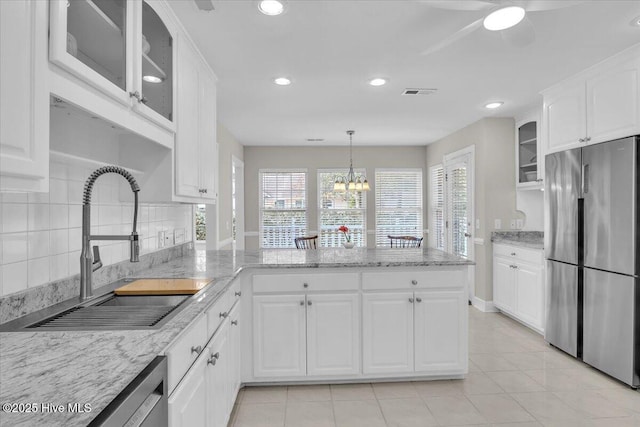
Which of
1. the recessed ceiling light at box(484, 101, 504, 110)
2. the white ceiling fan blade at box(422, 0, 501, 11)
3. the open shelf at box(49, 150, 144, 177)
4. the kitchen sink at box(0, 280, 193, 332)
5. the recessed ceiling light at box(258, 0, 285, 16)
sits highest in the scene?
the recessed ceiling light at box(484, 101, 504, 110)

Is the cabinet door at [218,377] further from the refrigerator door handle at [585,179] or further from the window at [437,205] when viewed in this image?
the window at [437,205]

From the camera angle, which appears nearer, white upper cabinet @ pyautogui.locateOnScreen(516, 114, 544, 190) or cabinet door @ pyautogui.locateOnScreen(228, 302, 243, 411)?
cabinet door @ pyautogui.locateOnScreen(228, 302, 243, 411)

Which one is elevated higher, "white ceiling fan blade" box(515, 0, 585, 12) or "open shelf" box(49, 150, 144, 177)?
"white ceiling fan blade" box(515, 0, 585, 12)

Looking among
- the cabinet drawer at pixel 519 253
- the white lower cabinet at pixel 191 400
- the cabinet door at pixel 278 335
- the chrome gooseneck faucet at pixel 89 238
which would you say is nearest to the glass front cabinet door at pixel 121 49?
the chrome gooseneck faucet at pixel 89 238

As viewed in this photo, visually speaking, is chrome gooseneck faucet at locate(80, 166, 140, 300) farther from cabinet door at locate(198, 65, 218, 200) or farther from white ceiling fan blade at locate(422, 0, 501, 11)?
white ceiling fan blade at locate(422, 0, 501, 11)

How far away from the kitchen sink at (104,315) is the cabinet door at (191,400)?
0.23 m

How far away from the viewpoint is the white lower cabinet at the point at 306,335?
2.60 meters

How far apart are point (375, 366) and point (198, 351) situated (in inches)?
62.2

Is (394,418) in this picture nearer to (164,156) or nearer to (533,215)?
(164,156)

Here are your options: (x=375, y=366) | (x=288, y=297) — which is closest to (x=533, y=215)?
(x=375, y=366)

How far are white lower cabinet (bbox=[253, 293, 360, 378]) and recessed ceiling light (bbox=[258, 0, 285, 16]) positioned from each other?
1790 millimetres

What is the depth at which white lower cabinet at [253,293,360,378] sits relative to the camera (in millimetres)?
2596

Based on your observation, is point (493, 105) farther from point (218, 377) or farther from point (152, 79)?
point (218, 377)

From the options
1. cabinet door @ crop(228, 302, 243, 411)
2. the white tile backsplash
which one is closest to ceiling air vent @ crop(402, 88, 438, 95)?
cabinet door @ crop(228, 302, 243, 411)
